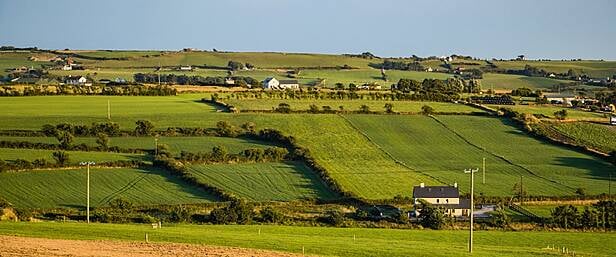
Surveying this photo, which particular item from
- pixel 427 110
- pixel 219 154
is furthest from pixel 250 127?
pixel 427 110

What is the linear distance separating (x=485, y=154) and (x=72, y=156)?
31872 mm

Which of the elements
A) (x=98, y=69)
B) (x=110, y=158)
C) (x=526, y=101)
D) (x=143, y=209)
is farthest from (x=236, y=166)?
(x=98, y=69)

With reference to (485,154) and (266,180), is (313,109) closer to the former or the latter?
(485,154)

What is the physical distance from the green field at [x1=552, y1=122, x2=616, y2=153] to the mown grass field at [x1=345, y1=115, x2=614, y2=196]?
3007 millimetres

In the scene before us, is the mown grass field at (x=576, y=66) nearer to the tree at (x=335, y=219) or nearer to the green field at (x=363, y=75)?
the green field at (x=363, y=75)

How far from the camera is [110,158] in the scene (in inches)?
2717

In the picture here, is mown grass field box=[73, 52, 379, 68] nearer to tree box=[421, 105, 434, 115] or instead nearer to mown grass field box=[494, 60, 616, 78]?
mown grass field box=[494, 60, 616, 78]

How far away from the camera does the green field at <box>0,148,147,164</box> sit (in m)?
67.1

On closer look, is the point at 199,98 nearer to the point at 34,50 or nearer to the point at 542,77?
the point at 542,77

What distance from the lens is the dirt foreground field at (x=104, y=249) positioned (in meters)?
33.1

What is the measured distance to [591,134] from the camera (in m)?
88.1

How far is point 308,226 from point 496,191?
16.8 m

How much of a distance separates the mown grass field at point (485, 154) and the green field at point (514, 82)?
2174 inches

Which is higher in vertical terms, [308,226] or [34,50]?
[34,50]
